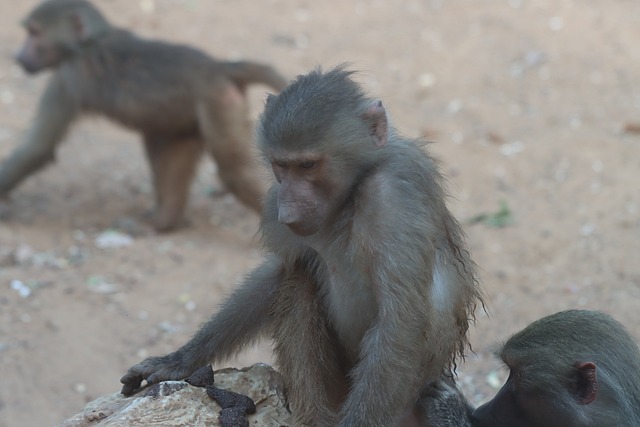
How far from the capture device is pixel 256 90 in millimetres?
11672

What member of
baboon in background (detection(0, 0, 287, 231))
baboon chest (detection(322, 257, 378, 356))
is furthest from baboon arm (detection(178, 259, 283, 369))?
baboon in background (detection(0, 0, 287, 231))

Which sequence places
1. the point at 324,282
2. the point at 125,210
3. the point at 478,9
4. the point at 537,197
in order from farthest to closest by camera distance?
1. the point at 478,9
2. the point at 125,210
3. the point at 537,197
4. the point at 324,282

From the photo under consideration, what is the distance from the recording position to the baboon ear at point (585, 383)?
396cm

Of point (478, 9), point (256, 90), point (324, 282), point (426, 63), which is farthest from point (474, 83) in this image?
point (324, 282)

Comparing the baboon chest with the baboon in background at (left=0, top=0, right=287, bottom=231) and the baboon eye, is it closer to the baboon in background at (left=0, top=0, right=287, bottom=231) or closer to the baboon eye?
the baboon eye

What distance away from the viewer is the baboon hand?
4.50 meters

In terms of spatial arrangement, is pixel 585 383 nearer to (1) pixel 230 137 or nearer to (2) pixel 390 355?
(2) pixel 390 355

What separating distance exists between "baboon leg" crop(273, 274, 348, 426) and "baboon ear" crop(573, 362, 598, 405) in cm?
104

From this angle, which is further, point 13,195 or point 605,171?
point 13,195

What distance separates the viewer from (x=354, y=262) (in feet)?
13.6

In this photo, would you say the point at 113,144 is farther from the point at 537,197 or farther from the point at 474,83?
the point at 537,197

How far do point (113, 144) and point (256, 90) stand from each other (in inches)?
71.2

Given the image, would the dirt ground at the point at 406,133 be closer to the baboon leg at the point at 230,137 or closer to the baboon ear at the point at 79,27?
the baboon leg at the point at 230,137

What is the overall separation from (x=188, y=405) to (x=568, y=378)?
1621 millimetres
